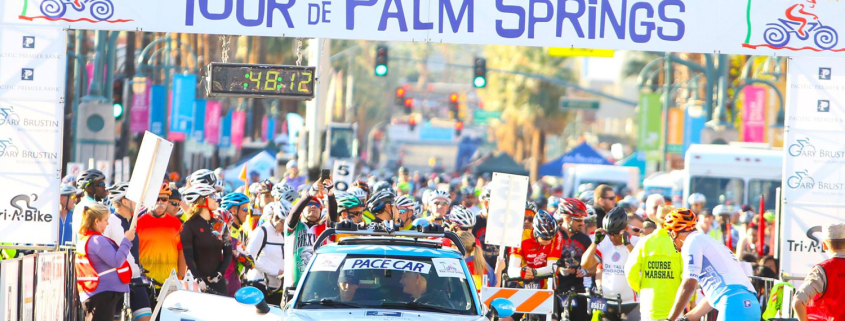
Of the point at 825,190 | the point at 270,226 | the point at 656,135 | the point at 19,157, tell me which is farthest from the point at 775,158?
the point at 19,157

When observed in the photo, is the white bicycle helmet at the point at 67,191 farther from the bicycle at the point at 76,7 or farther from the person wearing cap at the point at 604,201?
the person wearing cap at the point at 604,201

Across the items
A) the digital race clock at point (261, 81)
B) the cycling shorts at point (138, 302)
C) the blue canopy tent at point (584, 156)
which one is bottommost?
the cycling shorts at point (138, 302)

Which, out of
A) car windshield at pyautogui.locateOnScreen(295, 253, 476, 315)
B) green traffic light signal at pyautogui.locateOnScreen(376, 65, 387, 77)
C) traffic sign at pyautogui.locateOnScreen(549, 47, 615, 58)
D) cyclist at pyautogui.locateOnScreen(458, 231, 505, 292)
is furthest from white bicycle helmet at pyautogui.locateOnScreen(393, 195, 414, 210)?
green traffic light signal at pyautogui.locateOnScreen(376, 65, 387, 77)

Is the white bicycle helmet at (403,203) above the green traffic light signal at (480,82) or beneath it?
beneath

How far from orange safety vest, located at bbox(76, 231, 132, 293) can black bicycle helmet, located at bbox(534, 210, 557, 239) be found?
410 centimetres

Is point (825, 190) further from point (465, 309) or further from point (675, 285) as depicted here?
point (465, 309)

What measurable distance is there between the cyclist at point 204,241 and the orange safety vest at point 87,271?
1.42 m

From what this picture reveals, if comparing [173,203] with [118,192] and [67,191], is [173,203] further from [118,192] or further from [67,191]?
[67,191]

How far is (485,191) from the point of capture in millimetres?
15195

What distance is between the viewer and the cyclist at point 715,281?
27.7 ft

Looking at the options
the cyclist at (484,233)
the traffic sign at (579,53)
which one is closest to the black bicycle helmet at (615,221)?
the cyclist at (484,233)

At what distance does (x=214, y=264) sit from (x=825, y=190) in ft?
20.4

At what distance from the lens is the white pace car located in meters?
8.15

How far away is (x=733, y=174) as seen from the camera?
2802 cm
